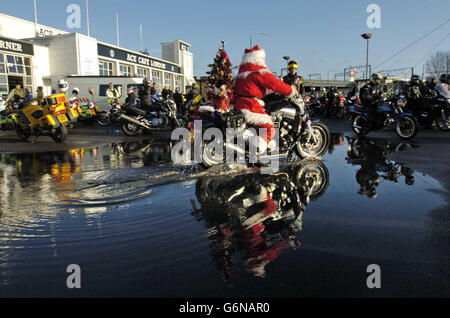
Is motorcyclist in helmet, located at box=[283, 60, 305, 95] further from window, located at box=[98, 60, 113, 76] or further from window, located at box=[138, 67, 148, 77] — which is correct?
window, located at box=[138, 67, 148, 77]

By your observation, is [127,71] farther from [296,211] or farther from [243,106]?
[296,211]

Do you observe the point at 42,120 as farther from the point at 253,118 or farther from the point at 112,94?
the point at 253,118

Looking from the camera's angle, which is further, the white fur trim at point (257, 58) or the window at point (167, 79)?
the window at point (167, 79)

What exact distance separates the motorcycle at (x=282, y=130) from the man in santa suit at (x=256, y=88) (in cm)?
19

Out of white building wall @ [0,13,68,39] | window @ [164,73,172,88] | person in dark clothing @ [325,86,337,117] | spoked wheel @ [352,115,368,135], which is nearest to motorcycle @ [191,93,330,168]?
spoked wheel @ [352,115,368,135]

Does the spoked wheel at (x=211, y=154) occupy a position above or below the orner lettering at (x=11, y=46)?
below

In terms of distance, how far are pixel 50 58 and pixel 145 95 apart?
19760 millimetres

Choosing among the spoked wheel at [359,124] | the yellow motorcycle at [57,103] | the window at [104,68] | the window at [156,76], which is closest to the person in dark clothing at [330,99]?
the spoked wheel at [359,124]

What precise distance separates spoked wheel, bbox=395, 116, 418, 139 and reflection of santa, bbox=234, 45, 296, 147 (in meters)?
5.80

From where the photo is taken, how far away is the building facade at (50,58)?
24.2m

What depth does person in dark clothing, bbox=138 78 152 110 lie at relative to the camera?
499 inches

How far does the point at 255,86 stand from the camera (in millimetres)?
5832

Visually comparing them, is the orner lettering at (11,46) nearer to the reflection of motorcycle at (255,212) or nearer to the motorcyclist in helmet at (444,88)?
the reflection of motorcycle at (255,212)

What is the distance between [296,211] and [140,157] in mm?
4833
